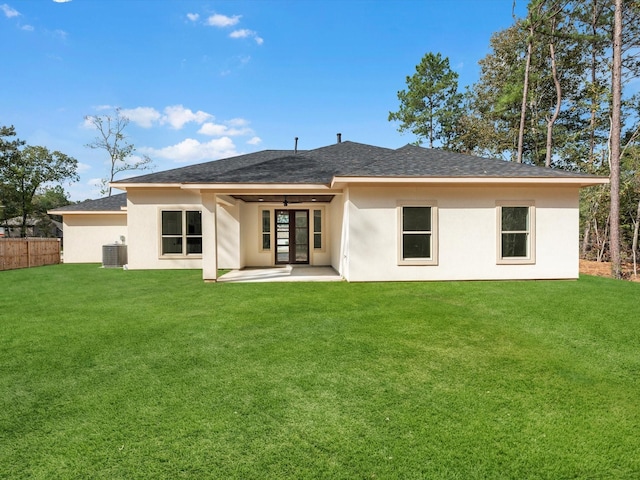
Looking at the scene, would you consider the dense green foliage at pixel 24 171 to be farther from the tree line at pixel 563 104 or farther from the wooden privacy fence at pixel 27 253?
the tree line at pixel 563 104

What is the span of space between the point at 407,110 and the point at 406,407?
28495mm

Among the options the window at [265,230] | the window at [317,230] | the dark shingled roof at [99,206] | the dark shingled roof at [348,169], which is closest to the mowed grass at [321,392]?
the dark shingled roof at [348,169]

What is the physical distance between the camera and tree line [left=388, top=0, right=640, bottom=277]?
47.2ft

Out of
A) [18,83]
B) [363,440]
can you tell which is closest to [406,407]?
[363,440]

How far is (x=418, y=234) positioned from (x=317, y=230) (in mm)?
4914

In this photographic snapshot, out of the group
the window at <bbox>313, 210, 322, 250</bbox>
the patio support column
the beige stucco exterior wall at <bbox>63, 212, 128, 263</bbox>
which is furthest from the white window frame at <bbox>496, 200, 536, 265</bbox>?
the beige stucco exterior wall at <bbox>63, 212, 128, 263</bbox>

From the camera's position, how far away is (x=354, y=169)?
8.92 metres

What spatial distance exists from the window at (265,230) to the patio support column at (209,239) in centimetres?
371

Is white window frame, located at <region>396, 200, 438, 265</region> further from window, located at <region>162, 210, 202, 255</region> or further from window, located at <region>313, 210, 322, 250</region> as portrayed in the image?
window, located at <region>162, 210, 202, 255</region>

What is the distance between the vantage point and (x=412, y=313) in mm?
5605

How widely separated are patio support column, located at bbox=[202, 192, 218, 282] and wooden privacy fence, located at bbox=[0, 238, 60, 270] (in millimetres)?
10319

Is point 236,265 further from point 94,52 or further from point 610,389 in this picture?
point 94,52

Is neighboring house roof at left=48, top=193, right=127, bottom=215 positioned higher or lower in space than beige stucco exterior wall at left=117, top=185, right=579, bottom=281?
higher

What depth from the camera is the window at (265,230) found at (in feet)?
41.1
